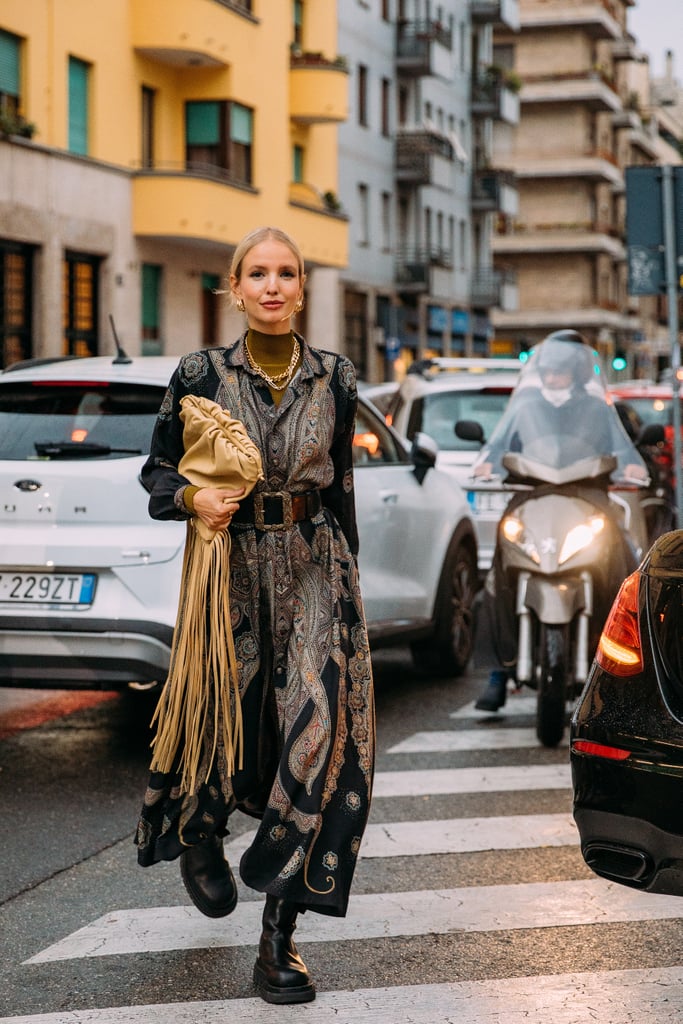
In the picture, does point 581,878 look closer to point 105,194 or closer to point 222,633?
point 222,633

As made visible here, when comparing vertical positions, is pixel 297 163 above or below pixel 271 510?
above

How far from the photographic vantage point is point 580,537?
7.96 meters

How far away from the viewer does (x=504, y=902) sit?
553 centimetres

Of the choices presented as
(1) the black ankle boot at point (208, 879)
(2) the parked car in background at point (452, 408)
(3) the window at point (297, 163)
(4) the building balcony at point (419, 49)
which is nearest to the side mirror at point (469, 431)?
(2) the parked car in background at point (452, 408)

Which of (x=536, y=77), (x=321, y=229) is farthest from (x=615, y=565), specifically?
(x=536, y=77)

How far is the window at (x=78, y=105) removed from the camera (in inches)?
1094

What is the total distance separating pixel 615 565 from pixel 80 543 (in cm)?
239

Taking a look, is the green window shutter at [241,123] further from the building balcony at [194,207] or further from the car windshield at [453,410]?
the car windshield at [453,410]

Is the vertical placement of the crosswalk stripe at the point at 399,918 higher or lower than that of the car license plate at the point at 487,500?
lower

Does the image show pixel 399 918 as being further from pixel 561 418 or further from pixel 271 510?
pixel 561 418

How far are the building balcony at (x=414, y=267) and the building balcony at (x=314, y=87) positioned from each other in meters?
11.8

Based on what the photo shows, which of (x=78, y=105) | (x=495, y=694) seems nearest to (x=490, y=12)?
(x=78, y=105)

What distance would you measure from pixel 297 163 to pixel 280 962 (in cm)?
3470

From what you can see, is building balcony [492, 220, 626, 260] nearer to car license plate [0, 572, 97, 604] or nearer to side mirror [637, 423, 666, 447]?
side mirror [637, 423, 666, 447]
